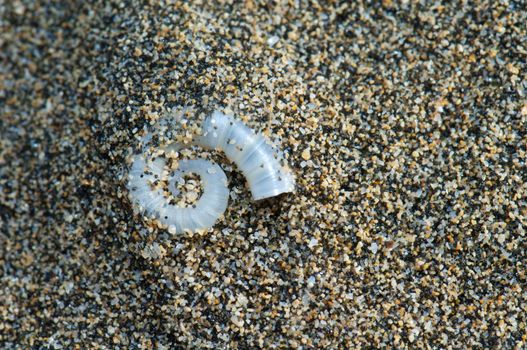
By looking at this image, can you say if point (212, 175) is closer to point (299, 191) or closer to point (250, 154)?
point (250, 154)

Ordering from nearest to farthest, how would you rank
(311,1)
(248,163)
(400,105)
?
(248,163) → (400,105) → (311,1)

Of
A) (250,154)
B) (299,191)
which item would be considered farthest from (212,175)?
(299,191)

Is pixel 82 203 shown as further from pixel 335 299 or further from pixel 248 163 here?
pixel 335 299

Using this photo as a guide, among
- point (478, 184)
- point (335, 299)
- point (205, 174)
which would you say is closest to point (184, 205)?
point (205, 174)
